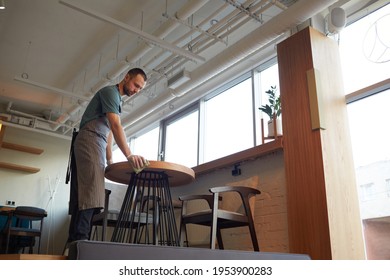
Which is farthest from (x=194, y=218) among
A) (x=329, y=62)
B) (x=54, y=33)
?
(x=54, y=33)

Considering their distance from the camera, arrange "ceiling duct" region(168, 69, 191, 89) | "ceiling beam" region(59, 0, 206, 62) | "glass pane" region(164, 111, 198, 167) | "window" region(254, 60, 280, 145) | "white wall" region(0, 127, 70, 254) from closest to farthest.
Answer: "ceiling beam" region(59, 0, 206, 62) → "ceiling duct" region(168, 69, 191, 89) → "window" region(254, 60, 280, 145) → "glass pane" region(164, 111, 198, 167) → "white wall" region(0, 127, 70, 254)

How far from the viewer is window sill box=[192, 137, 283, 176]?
10.5ft

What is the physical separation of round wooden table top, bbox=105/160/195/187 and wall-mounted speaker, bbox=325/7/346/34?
209 centimetres

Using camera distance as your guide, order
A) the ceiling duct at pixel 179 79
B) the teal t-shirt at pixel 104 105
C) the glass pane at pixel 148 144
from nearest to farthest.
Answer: the teal t-shirt at pixel 104 105, the ceiling duct at pixel 179 79, the glass pane at pixel 148 144

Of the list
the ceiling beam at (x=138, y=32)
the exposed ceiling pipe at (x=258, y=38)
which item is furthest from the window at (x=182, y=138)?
the ceiling beam at (x=138, y=32)

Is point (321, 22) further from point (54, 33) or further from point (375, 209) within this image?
point (54, 33)

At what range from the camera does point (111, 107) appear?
6.82ft

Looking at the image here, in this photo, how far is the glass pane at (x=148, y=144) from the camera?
6.74 metres

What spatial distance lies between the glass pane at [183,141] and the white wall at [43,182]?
7.53ft

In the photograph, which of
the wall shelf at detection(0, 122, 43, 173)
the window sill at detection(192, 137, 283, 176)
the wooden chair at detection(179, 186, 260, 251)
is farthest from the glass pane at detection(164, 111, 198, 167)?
the wooden chair at detection(179, 186, 260, 251)

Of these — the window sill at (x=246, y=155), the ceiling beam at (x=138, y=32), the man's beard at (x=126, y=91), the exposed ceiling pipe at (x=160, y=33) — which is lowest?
the window sill at (x=246, y=155)

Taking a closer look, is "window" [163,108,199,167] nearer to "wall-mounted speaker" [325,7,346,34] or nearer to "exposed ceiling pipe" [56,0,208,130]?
"exposed ceiling pipe" [56,0,208,130]

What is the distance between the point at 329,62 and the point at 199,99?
9.37 ft

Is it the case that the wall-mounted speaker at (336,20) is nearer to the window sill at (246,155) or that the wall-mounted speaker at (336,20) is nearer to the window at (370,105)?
the window at (370,105)
